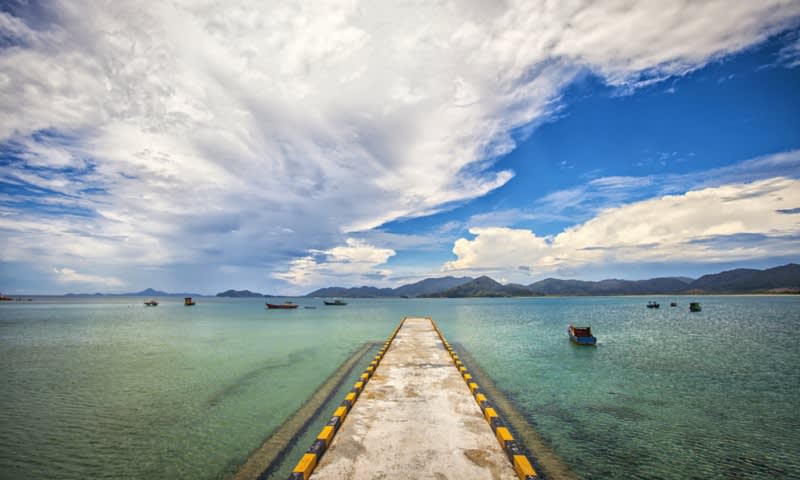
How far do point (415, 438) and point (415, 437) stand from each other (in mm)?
56

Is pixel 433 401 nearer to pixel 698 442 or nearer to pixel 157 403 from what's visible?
pixel 698 442

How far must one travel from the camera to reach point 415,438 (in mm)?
7723

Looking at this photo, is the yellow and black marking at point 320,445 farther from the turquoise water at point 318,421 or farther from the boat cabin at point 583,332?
the boat cabin at point 583,332

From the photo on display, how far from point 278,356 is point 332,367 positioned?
20.2 feet

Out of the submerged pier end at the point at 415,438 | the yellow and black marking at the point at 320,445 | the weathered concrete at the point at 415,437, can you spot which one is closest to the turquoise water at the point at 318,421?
the yellow and black marking at the point at 320,445

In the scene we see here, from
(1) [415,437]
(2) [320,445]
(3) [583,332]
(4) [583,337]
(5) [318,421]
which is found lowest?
(5) [318,421]

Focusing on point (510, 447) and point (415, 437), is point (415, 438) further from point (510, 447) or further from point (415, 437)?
point (510, 447)

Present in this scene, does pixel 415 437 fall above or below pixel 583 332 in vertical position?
above

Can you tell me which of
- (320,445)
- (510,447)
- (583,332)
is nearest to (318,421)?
(320,445)

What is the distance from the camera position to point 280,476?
8.16 m

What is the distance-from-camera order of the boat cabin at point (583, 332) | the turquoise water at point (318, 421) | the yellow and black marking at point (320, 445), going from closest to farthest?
the yellow and black marking at point (320, 445) < the turquoise water at point (318, 421) < the boat cabin at point (583, 332)

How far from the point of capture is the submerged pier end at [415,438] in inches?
249

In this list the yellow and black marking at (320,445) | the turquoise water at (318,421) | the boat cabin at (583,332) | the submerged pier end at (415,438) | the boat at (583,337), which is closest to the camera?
the yellow and black marking at (320,445)

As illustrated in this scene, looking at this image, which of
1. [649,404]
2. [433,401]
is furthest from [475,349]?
[433,401]
